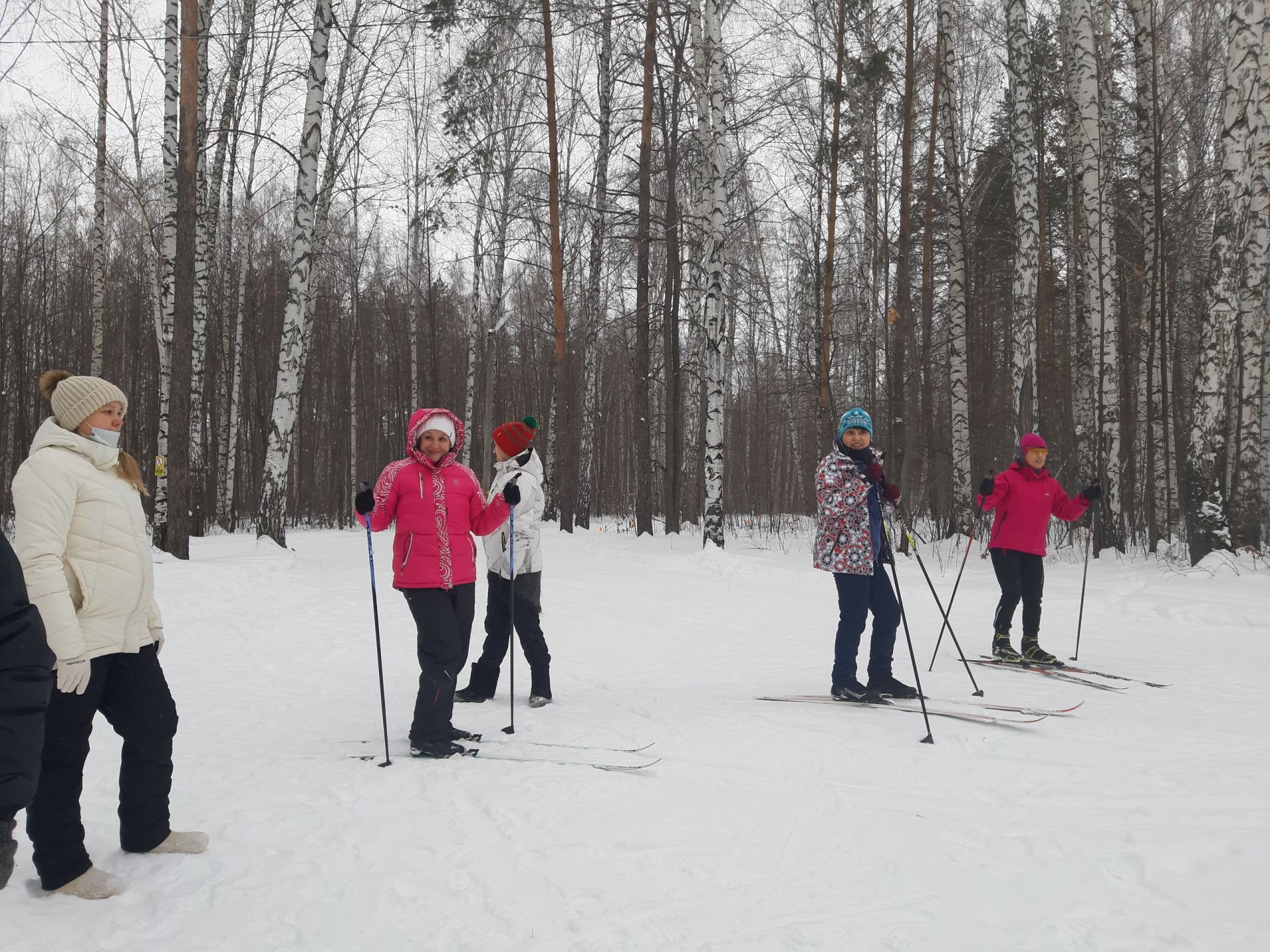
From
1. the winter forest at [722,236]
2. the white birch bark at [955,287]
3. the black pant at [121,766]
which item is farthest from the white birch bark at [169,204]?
the white birch bark at [955,287]

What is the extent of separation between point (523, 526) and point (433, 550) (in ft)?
3.79

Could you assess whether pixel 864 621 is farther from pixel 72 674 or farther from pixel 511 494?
pixel 72 674

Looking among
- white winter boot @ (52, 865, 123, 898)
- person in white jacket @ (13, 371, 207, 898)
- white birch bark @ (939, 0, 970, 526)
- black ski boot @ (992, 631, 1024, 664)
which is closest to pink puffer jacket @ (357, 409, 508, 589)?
person in white jacket @ (13, 371, 207, 898)

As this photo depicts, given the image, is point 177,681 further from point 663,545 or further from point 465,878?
point 663,545

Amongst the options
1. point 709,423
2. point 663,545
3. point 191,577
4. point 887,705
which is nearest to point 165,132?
point 191,577

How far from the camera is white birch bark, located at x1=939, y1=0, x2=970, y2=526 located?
1525cm

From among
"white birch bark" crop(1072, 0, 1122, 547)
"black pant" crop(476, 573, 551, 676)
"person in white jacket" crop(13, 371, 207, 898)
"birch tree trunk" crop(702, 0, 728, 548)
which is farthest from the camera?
"birch tree trunk" crop(702, 0, 728, 548)

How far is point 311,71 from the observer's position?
12461 mm

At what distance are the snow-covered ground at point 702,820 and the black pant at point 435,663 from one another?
0.78ft

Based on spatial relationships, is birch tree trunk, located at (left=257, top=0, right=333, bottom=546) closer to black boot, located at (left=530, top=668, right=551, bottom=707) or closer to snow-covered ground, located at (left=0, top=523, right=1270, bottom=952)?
snow-covered ground, located at (left=0, top=523, right=1270, bottom=952)

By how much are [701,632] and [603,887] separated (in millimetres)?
5919

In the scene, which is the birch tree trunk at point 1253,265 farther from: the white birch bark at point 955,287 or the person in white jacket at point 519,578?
the person in white jacket at point 519,578

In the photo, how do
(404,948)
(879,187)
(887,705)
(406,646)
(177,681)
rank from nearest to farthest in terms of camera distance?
(404,948) < (887,705) < (177,681) < (406,646) < (879,187)

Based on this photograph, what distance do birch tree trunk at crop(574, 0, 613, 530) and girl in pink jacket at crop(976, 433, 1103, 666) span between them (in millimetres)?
9935
